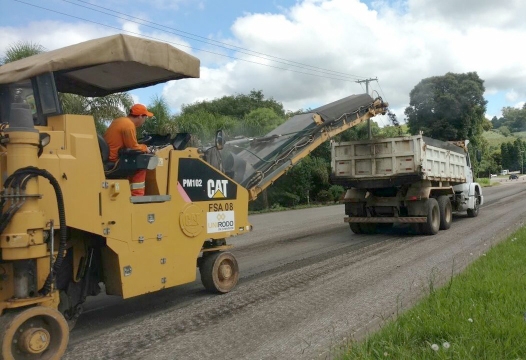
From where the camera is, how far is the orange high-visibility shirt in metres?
5.64

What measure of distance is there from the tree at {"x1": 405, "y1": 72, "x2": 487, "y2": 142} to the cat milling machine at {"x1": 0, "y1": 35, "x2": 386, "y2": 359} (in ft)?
114

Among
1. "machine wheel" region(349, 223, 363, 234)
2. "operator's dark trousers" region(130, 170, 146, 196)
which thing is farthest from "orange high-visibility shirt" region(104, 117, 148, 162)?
"machine wheel" region(349, 223, 363, 234)

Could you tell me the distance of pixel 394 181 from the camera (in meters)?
12.1

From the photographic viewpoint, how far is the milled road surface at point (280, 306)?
16.0 ft

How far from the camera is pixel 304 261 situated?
925cm

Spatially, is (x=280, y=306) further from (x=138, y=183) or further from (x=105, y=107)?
(x=105, y=107)

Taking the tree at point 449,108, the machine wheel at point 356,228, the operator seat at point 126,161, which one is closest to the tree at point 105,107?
the machine wheel at point 356,228

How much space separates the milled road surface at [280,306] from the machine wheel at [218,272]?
0.55 ft

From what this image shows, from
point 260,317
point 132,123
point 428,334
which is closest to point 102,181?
point 132,123

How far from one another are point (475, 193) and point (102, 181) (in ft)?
46.4

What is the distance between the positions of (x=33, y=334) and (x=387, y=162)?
9552 mm

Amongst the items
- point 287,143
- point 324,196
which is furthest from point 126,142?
point 324,196

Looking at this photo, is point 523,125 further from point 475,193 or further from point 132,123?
point 132,123

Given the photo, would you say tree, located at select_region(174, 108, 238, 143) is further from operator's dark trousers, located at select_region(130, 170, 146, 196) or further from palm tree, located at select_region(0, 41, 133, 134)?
operator's dark trousers, located at select_region(130, 170, 146, 196)
